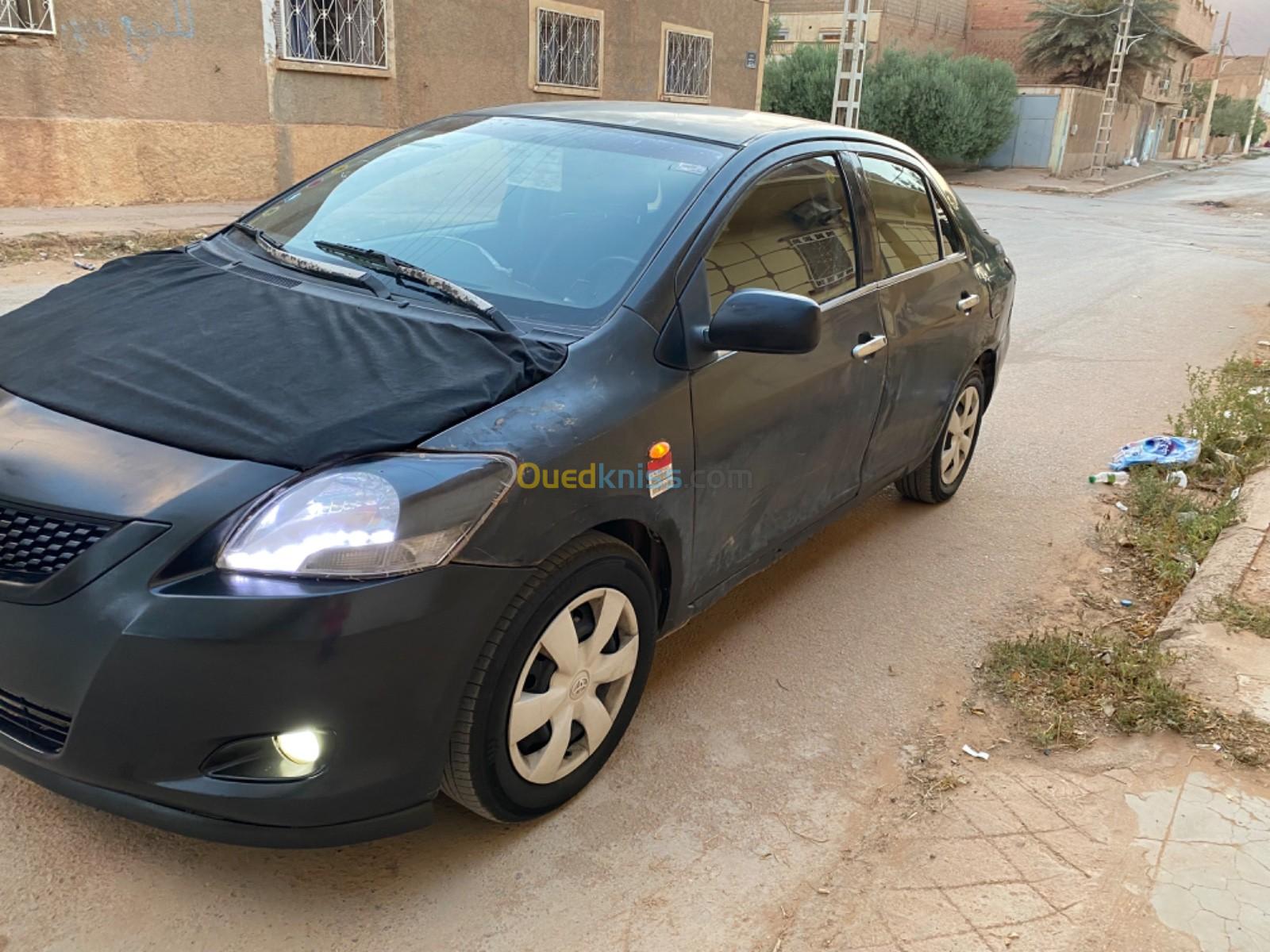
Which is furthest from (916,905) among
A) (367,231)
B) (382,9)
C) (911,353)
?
(382,9)

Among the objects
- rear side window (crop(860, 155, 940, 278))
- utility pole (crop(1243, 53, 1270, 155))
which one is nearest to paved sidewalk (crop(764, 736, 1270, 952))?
rear side window (crop(860, 155, 940, 278))

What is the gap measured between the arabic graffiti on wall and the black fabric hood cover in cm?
1003

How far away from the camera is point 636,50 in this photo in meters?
18.7

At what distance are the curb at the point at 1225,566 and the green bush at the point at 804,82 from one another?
28.2 metres

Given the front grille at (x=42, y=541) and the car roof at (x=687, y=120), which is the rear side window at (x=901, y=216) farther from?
the front grille at (x=42, y=541)

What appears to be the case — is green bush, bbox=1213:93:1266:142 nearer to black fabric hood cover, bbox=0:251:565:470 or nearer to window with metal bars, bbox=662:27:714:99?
window with metal bars, bbox=662:27:714:99

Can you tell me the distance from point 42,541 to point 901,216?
324cm

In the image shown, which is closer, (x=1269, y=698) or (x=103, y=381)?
(x=103, y=381)

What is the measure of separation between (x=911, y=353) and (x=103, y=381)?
280 centimetres

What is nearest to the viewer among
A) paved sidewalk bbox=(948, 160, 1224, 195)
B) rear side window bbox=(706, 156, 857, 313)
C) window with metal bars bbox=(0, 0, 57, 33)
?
rear side window bbox=(706, 156, 857, 313)

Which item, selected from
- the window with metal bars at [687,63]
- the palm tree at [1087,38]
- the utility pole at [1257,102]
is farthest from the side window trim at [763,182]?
the utility pole at [1257,102]

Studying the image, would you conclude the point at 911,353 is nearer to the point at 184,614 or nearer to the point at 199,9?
Result: the point at 184,614

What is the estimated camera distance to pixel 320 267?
10.1ft

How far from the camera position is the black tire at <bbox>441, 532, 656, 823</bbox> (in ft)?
7.56
